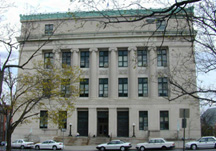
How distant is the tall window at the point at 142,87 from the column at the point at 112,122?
17.6 feet

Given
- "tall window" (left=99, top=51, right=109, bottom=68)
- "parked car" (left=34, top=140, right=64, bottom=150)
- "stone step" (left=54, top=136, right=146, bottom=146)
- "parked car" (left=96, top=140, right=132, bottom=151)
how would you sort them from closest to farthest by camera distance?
"parked car" (left=96, top=140, right=132, bottom=151) → "parked car" (left=34, top=140, right=64, bottom=150) → "stone step" (left=54, top=136, right=146, bottom=146) → "tall window" (left=99, top=51, right=109, bottom=68)

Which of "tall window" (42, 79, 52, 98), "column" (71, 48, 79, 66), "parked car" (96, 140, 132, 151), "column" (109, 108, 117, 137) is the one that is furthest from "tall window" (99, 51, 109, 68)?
"tall window" (42, 79, 52, 98)

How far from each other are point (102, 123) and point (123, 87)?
7145 mm

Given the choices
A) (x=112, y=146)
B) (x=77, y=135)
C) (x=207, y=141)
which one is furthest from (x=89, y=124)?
(x=207, y=141)

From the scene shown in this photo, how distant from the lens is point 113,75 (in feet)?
143

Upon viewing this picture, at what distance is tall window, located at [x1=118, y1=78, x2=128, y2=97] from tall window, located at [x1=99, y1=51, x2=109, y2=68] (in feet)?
→ 12.7

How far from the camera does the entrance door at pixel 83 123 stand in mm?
43159

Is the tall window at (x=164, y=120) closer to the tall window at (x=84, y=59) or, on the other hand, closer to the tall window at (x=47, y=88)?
the tall window at (x=84, y=59)

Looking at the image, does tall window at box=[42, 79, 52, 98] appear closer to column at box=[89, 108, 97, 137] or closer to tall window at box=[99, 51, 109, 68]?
column at box=[89, 108, 97, 137]

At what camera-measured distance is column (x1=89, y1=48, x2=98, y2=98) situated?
43812 millimetres

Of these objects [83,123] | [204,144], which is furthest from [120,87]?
[204,144]

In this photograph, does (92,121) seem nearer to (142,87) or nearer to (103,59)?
(142,87)

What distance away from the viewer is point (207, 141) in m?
30.4

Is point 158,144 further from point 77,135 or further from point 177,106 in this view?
point 77,135
